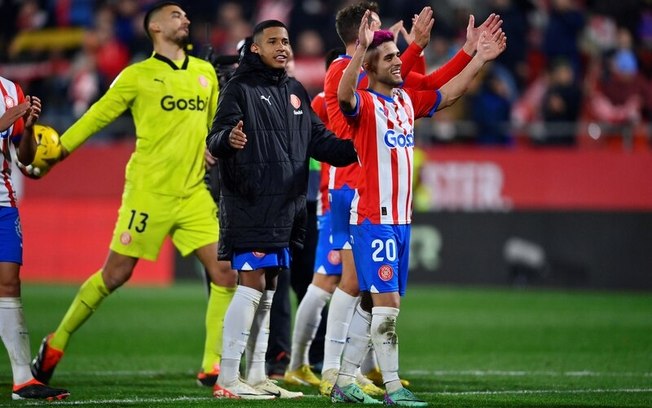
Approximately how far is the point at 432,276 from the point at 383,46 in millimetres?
11277

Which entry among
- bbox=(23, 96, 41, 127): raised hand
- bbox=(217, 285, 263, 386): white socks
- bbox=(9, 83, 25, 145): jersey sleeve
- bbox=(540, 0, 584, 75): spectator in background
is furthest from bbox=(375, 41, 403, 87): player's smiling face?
bbox=(540, 0, 584, 75): spectator in background

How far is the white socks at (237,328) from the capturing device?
7965 mm

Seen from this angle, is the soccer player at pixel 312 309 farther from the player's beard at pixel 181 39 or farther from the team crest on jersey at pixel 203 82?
the player's beard at pixel 181 39

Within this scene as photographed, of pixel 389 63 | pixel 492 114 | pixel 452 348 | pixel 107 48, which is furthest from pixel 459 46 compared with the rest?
pixel 389 63

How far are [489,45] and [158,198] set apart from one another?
8.89 ft

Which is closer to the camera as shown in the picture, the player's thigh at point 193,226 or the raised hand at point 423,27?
the raised hand at point 423,27

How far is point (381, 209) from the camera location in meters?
7.72

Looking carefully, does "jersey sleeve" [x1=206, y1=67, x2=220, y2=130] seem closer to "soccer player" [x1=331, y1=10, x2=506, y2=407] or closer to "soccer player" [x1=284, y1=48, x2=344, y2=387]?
"soccer player" [x1=284, y1=48, x2=344, y2=387]

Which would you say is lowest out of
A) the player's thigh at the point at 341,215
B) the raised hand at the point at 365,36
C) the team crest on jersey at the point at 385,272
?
the team crest on jersey at the point at 385,272

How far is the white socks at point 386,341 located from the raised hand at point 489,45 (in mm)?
1829

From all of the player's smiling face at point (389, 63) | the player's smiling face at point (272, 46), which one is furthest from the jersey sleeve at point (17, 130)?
the player's smiling face at point (389, 63)

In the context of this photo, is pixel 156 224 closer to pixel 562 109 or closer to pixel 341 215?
pixel 341 215

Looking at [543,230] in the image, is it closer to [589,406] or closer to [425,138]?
[425,138]

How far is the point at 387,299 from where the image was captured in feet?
25.2
